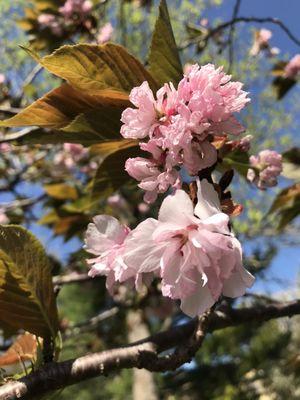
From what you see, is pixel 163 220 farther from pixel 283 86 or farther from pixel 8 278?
pixel 283 86

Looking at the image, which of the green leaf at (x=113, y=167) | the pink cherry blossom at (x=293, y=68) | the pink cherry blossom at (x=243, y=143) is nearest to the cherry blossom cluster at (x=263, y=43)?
the pink cherry blossom at (x=293, y=68)

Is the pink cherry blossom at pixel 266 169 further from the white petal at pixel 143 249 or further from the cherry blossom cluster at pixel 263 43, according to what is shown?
the cherry blossom cluster at pixel 263 43

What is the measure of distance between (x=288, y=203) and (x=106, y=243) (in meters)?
0.80

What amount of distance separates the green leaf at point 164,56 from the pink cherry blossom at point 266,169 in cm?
23

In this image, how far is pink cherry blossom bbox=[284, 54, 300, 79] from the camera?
195cm

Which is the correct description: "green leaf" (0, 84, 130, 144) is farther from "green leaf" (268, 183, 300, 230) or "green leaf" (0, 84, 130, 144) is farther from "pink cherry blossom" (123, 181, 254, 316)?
"green leaf" (268, 183, 300, 230)

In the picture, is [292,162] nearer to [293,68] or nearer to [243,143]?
[243,143]

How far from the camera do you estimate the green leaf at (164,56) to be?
76 centimetres

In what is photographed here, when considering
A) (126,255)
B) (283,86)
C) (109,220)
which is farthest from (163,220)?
(283,86)

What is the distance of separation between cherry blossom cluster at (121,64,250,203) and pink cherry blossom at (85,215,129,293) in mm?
99

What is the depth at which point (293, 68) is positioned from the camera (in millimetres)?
1964

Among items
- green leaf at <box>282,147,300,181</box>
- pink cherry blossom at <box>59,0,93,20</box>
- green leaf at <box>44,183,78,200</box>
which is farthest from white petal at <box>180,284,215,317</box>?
pink cherry blossom at <box>59,0,93,20</box>

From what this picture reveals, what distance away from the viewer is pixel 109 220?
72 centimetres

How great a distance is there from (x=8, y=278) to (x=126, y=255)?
0.26m
